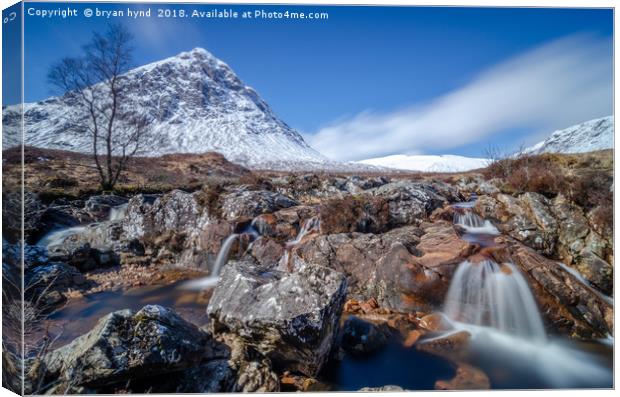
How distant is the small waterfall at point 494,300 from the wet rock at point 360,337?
150 cm

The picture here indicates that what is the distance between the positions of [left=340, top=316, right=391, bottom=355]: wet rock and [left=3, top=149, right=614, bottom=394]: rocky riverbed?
25 millimetres

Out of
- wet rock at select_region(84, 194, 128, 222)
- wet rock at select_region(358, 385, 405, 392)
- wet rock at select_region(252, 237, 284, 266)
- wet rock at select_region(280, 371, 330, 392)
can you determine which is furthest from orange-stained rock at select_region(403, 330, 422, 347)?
wet rock at select_region(84, 194, 128, 222)

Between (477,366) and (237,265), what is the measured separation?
3557mm

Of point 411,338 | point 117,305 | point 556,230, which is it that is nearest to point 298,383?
point 411,338

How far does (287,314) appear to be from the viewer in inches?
131

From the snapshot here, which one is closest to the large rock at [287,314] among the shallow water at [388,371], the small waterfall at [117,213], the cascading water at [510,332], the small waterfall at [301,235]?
the shallow water at [388,371]

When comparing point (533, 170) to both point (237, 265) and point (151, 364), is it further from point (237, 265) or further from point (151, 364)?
Answer: point (151, 364)

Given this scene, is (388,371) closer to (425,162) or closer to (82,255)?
(425,162)

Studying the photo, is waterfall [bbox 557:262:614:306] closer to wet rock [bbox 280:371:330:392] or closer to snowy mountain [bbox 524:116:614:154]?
snowy mountain [bbox 524:116:614:154]

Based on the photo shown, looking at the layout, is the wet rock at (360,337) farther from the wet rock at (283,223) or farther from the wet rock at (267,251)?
the wet rock at (283,223)

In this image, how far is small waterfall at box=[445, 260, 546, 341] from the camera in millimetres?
4707

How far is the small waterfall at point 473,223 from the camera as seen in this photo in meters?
6.73

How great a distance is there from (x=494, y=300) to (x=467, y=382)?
1692mm

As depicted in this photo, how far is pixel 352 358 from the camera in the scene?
13.6 feet
